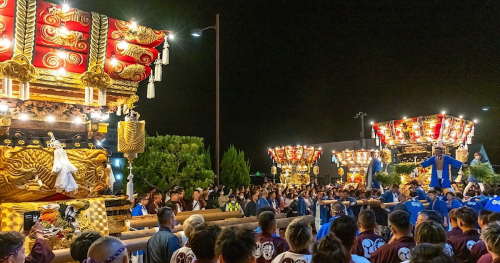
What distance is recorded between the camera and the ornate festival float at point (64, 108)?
5.27m

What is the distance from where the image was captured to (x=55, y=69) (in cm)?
583

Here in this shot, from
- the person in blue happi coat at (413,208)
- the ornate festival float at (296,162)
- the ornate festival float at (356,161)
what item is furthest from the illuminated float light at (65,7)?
the ornate festival float at (356,161)

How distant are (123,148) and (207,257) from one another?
385 cm

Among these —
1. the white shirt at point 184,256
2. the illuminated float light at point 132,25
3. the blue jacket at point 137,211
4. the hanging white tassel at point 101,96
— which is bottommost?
the blue jacket at point 137,211

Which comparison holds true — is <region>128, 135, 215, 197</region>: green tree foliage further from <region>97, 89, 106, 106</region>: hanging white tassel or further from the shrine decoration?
the shrine decoration

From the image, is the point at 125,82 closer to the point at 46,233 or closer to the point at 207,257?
the point at 46,233

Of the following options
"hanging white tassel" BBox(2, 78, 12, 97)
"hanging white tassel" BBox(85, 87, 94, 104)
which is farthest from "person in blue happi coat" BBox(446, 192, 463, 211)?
"hanging white tassel" BBox(2, 78, 12, 97)

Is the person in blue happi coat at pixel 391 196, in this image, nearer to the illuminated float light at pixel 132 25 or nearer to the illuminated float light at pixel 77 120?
the illuminated float light at pixel 132 25

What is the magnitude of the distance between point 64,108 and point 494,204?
7840mm

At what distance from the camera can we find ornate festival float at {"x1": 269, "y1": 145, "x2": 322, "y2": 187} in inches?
1115

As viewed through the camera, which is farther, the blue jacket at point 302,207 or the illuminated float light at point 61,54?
the blue jacket at point 302,207

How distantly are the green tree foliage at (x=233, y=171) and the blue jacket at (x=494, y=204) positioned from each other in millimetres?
14985

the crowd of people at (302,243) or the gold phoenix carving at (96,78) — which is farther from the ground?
the gold phoenix carving at (96,78)

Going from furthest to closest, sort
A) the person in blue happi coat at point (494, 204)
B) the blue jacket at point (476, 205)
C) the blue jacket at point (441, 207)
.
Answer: the blue jacket at point (441, 207) < the blue jacket at point (476, 205) < the person in blue happi coat at point (494, 204)
